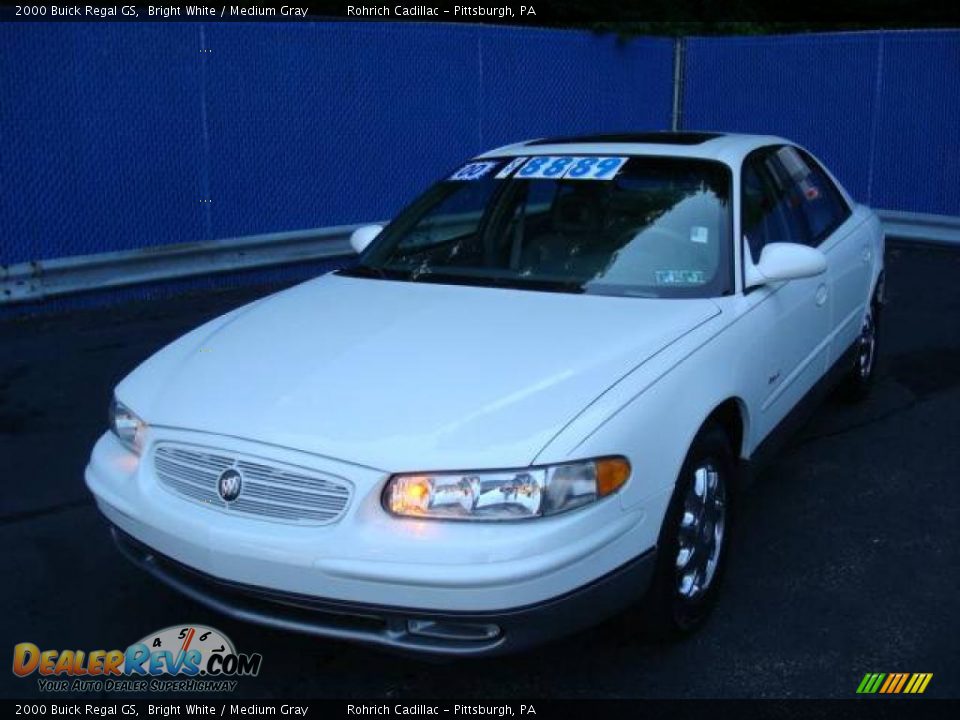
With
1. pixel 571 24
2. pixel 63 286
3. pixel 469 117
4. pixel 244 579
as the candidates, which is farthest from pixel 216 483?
pixel 571 24

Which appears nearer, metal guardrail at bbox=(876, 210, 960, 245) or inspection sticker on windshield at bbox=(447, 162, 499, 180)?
inspection sticker on windshield at bbox=(447, 162, 499, 180)

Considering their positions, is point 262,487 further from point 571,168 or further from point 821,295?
point 821,295

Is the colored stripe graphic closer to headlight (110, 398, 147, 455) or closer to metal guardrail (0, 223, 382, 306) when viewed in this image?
headlight (110, 398, 147, 455)

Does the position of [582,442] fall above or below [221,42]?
below

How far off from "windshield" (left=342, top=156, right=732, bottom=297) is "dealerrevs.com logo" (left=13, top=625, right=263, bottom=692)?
5.43 ft

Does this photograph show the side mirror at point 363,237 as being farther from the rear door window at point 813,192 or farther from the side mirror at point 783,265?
the rear door window at point 813,192

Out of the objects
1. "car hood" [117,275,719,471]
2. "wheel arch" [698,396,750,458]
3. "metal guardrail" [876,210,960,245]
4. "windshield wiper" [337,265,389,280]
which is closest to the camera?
"car hood" [117,275,719,471]

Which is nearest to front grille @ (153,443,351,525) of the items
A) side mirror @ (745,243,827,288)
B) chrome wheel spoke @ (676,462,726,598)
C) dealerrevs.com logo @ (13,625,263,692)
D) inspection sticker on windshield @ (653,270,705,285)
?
dealerrevs.com logo @ (13,625,263,692)

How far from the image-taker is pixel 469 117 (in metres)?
10.3

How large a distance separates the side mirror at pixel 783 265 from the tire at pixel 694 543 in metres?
0.67

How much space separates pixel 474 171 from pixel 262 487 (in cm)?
237

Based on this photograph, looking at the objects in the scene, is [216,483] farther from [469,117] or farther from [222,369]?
[469,117]

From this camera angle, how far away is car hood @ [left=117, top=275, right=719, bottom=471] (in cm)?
278

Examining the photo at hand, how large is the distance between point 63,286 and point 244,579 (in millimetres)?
5791
